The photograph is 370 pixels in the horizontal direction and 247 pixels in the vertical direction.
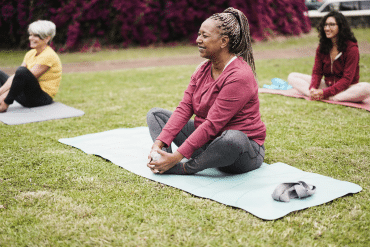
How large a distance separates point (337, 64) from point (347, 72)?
0.64 feet

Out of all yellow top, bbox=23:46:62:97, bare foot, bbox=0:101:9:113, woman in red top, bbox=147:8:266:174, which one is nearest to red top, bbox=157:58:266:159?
woman in red top, bbox=147:8:266:174

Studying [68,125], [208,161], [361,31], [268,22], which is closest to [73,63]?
[68,125]

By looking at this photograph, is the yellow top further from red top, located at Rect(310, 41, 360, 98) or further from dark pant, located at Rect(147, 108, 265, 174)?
red top, located at Rect(310, 41, 360, 98)

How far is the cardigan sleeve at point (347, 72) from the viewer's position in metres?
5.17

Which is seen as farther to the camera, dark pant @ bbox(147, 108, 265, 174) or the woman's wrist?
the woman's wrist

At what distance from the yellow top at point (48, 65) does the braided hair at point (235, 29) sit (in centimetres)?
314

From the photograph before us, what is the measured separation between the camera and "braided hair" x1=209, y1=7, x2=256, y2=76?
9.11 ft

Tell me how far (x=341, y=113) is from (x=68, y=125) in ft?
11.0

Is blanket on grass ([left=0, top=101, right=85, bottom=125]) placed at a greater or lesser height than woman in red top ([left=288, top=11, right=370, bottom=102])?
lesser

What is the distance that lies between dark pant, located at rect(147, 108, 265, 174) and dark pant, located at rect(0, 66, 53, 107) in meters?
2.53

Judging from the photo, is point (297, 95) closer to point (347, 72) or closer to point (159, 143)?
point (347, 72)

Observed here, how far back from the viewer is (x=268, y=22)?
50.1 feet

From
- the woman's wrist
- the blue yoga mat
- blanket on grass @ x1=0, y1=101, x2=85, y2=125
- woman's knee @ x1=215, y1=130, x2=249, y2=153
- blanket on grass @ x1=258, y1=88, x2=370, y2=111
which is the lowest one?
blanket on grass @ x1=258, y1=88, x2=370, y2=111

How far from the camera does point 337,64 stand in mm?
5352
